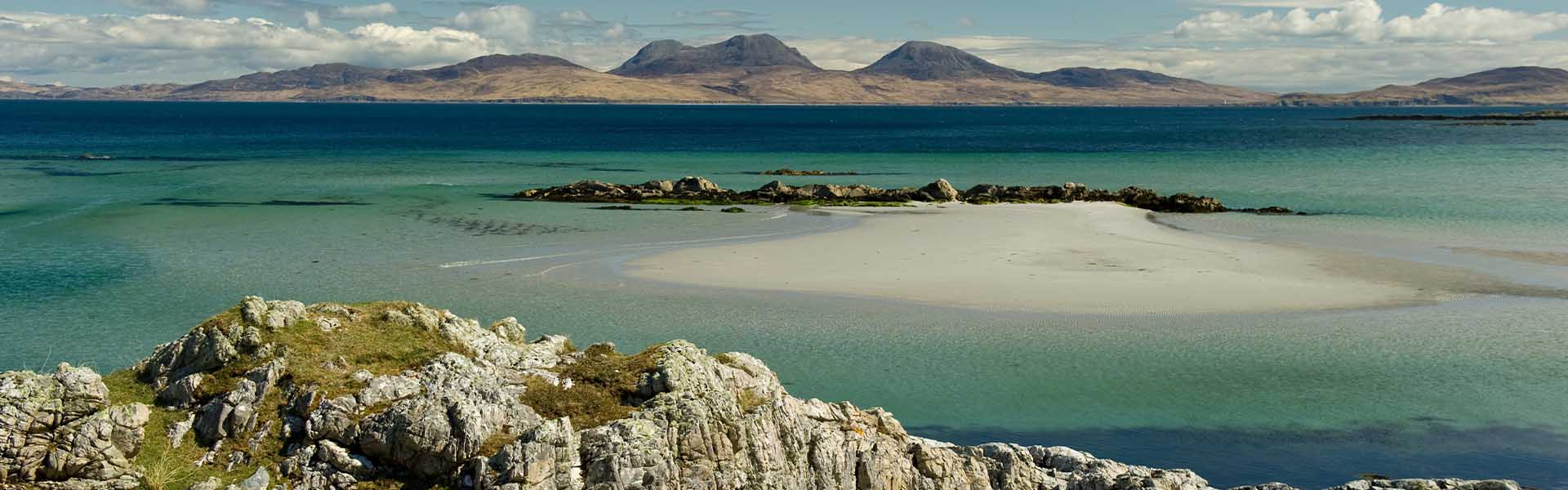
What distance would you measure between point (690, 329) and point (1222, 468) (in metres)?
14.2

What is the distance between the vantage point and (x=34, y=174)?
80.3 m

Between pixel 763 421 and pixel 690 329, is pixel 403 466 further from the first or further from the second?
pixel 690 329

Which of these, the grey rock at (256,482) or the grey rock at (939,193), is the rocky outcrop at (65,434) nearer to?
the grey rock at (256,482)

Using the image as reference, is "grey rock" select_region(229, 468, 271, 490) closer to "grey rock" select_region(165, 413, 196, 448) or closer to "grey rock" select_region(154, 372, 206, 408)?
"grey rock" select_region(165, 413, 196, 448)

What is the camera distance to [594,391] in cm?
1412

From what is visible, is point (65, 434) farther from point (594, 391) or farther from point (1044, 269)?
point (1044, 269)

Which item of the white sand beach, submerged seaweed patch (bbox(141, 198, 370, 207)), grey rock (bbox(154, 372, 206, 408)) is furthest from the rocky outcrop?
submerged seaweed patch (bbox(141, 198, 370, 207))

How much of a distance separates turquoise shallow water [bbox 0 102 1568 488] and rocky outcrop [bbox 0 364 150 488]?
13392mm

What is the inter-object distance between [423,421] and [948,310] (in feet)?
69.5

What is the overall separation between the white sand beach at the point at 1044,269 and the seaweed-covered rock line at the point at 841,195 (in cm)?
974

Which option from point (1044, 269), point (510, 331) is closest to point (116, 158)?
point (1044, 269)

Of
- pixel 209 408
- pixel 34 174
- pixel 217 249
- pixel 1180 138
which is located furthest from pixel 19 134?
pixel 209 408

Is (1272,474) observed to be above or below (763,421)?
below

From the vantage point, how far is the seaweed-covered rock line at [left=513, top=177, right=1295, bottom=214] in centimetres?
6238
